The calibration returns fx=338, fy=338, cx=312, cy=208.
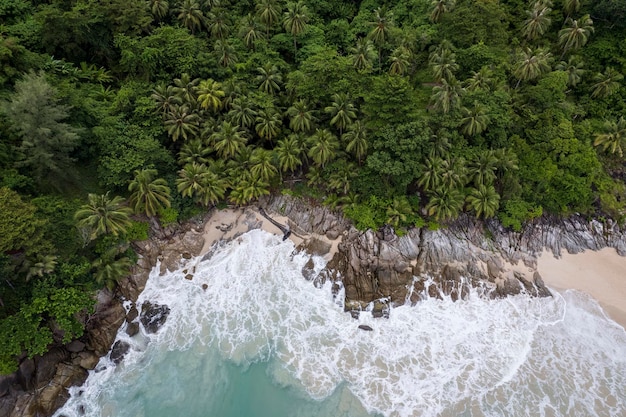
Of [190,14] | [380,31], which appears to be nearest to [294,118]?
[380,31]

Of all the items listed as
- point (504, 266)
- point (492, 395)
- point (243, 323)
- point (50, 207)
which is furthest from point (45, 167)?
point (504, 266)

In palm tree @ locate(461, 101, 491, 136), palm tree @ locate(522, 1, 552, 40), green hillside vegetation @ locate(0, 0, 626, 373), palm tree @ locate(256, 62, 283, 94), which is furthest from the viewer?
palm tree @ locate(522, 1, 552, 40)

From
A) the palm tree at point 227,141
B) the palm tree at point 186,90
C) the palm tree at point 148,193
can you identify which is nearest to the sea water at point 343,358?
the palm tree at point 148,193

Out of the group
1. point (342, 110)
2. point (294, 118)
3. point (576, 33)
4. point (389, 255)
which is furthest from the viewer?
point (576, 33)

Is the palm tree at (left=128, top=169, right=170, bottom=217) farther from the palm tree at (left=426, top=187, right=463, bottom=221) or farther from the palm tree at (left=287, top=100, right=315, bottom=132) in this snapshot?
the palm tree at (left=426, top=187, right=463, bottom=221)

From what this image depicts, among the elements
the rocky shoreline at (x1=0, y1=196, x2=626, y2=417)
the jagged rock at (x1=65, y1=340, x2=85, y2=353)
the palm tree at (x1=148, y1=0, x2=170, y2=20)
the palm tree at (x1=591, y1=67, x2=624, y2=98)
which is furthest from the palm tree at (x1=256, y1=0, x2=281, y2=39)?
the jagged rock at (x1=65, y1=340, x2=85, y2=353)

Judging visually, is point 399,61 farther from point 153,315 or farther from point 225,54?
point 153,315

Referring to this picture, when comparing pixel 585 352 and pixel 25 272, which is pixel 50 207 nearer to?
pixel 25 272
